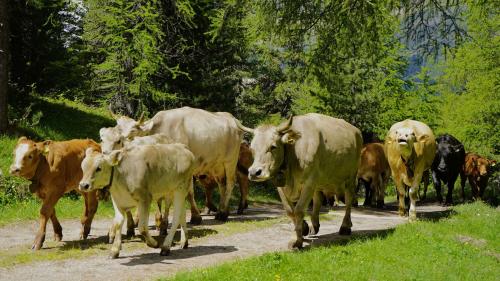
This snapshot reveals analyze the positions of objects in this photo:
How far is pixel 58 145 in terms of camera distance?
11180 millimetres

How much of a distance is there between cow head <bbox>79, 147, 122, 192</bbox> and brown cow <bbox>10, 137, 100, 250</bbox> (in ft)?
5.18

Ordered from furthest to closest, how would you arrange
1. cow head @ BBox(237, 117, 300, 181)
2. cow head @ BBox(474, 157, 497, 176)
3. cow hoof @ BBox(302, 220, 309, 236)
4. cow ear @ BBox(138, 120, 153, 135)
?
cow head @ BBox(474, 157, 497, 176)
cow ear @ BBox(138, 120, 153, 135)
cow hoof @ BBox(302, 220, 309, 236)
cow head @ BBox(237, 117, 300, 181)

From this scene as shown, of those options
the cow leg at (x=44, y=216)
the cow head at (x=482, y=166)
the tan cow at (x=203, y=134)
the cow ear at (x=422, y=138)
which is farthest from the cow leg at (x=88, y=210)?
the cow head at (x=482, y=166)

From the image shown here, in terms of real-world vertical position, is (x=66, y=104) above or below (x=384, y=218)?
above

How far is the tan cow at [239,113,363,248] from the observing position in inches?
391

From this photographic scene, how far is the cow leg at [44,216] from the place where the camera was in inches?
398

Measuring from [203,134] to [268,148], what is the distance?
3968 millimetres

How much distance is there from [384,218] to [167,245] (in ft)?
25.2

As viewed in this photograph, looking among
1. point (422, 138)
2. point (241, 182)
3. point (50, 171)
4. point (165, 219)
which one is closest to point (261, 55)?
point (241, 182)

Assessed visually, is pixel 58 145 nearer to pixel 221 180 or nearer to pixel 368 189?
pixel 221 180

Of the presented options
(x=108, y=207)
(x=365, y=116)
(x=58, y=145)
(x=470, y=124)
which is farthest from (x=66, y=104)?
(x=470, y=124)

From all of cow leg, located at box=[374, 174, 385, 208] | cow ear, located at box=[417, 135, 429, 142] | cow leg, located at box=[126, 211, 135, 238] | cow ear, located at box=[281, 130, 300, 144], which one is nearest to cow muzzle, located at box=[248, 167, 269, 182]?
cow ear, located at box=[281, 130, 300, 144]

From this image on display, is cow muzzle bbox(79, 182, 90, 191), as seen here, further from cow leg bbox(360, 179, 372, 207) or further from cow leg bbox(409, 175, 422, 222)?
cow leg bbox(360, 179, 372, 207)

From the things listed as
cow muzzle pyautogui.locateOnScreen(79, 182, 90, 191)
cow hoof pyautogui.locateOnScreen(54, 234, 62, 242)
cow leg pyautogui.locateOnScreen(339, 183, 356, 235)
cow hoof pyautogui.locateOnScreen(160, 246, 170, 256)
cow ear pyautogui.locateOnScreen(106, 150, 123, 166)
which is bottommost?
A: cow hoof pyautogui.locateOnScreen(54, 234, 62, 242)
